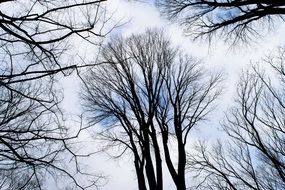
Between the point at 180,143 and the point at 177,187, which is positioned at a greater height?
the point at 180,143

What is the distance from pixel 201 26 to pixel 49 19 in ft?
17.1

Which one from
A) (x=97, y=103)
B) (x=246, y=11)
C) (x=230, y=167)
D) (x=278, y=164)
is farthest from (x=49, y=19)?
(x=97, y=103)

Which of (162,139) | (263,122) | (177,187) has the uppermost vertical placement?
(162,139)

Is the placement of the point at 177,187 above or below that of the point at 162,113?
below

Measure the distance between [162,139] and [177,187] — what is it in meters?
1.66

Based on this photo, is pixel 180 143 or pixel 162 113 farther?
pixel 162 113

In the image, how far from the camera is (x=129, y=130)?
40.1 feet

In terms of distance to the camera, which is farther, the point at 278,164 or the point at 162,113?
the point at 162,113

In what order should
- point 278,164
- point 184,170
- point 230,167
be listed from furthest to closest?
1. point 184,170
2. point 230,167
3. point 278,164

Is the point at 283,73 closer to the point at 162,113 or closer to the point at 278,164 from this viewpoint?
the point at 278,164

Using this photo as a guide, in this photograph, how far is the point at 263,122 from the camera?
928 cm

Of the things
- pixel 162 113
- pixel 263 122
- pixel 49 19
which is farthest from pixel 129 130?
pixel 49 19

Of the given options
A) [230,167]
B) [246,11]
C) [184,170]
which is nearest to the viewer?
[246,11]

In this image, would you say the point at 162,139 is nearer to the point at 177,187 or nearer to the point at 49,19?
the point at 177,187
